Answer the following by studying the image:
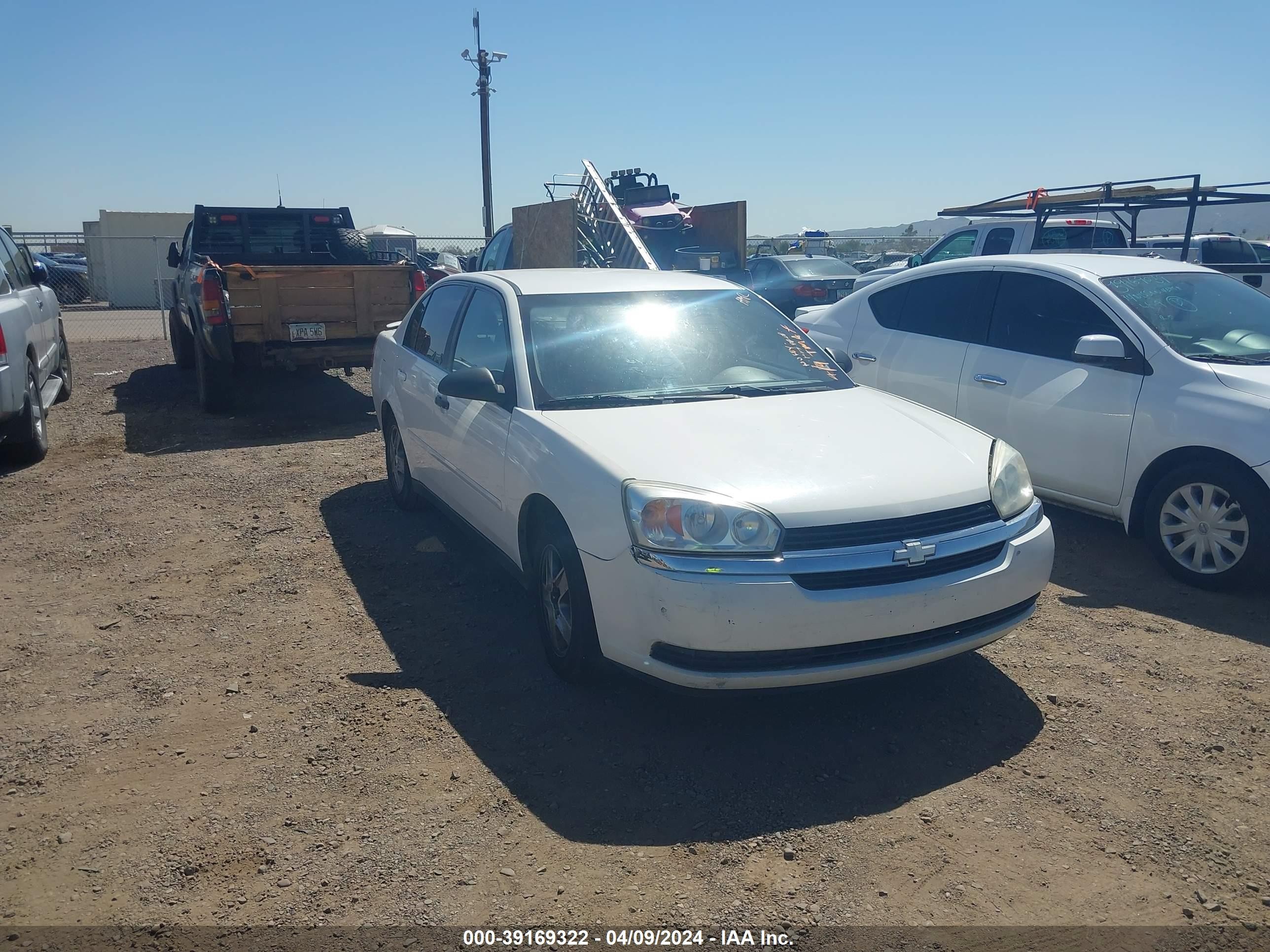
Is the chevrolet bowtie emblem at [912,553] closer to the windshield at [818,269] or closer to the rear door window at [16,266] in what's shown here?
the rear door window at [16,266]

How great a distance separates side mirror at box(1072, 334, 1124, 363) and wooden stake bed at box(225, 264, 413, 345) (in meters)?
6.52

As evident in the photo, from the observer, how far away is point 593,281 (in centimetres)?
515

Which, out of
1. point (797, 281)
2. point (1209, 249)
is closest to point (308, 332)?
point (797, 281)

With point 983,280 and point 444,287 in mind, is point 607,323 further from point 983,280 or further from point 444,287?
point 983,280

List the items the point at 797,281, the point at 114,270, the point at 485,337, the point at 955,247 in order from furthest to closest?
the point at 114,270 < the point at 797,281 < the point at 955,247 < the point at 485,337

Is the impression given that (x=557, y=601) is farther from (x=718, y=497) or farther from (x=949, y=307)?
(x=949, y=307)

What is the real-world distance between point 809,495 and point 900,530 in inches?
13.6

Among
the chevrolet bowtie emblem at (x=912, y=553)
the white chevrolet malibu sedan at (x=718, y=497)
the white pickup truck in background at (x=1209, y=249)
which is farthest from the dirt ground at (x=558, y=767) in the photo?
the white pickup truck in background at (x=1209, y=249)

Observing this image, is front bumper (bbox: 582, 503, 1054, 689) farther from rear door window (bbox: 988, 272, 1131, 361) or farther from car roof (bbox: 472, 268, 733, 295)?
rear door window (bbox: 988, 272, 1131, 361)

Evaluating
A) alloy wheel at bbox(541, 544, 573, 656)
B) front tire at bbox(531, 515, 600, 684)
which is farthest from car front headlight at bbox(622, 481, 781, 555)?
alloy wheel at bbox(541, 544, 573, 656)

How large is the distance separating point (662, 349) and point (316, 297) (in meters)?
5.79

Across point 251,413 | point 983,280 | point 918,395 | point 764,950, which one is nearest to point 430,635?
point 764,950

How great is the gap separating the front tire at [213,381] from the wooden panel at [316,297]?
1104mm

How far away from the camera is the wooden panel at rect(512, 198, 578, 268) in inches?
584
